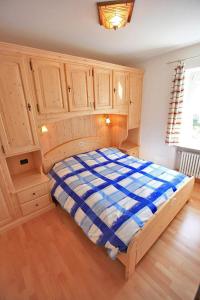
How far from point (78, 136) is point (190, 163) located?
2.41m

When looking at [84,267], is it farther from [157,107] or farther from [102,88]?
[157,107]

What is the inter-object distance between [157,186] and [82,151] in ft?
5.77

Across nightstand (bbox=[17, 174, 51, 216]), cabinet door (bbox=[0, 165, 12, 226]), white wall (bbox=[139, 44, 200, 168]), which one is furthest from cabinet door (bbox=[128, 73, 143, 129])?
cabinet door (bbox=[0, 165, 12, 226])

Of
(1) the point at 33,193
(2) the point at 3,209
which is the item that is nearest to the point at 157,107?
(1) the point at 33,193

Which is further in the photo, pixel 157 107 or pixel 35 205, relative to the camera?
pixel 157 107

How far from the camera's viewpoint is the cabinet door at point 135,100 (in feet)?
10.3

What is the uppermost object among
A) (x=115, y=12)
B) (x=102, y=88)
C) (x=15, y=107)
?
(x=115, y=12)

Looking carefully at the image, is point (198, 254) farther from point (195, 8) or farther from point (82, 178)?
point (195, 8)

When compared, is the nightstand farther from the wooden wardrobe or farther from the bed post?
the bed post

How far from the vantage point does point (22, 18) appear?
146 centimetres

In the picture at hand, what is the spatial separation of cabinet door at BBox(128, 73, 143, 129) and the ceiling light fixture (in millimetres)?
1687

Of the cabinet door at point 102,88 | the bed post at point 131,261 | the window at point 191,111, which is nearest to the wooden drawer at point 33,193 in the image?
the bed post at point 131,261

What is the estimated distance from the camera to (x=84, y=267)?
5.01ft

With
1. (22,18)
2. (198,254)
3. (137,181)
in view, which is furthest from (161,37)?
(198,254)
